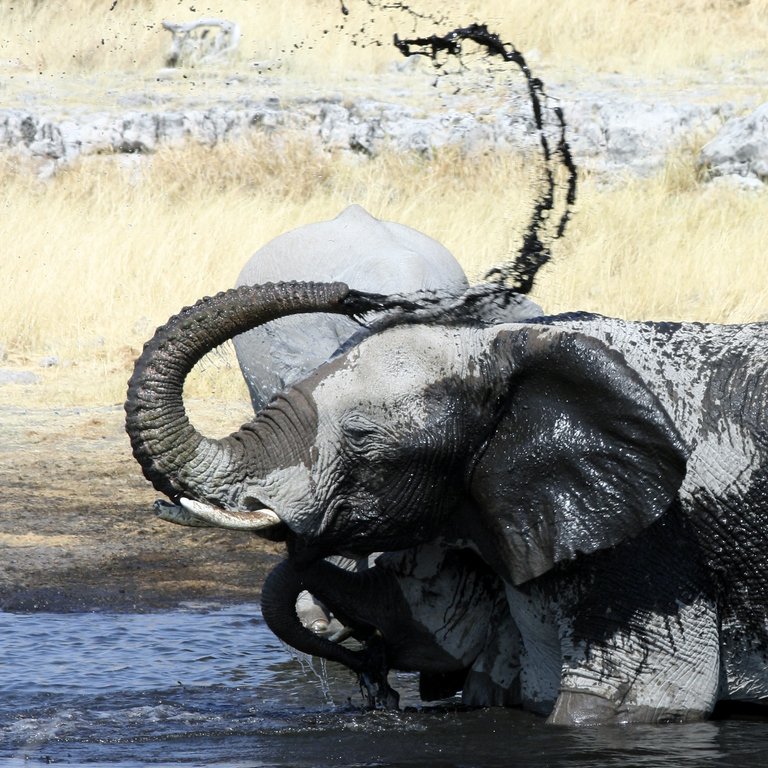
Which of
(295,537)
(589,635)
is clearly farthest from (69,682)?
(589,635)

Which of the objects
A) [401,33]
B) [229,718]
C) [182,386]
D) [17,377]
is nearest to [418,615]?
[229,718]

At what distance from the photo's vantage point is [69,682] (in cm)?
631

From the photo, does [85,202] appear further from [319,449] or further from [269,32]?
[319,449]

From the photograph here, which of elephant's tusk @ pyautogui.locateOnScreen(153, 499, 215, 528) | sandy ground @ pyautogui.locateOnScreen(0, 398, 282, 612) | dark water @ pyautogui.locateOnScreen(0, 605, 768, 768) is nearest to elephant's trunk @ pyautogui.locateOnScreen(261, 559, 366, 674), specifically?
dark water @ pyautogui.locateOnScreen(0, 605, 768, 768)

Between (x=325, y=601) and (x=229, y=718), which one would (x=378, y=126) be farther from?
(x=325, y=601)

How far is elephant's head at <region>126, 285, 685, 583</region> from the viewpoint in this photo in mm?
4789

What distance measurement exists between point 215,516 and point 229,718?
4.55 feet

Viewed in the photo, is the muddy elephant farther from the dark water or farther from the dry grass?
the dry grass

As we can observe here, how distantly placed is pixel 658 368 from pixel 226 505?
140 cm

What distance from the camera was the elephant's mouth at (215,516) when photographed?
463 centimetres

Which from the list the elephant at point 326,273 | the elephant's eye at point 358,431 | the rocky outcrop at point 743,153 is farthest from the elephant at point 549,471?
the rocky outcrop at point 743,153

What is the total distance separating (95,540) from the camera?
8.50 meters

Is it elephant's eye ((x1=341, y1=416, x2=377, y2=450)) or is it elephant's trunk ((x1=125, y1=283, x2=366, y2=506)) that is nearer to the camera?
elephant's trunk ((x1=125, y1=283, x2=366, y2=506))

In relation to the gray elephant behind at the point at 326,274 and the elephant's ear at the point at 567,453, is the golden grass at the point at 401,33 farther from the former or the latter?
the elephant's ear at the point at 567,453
